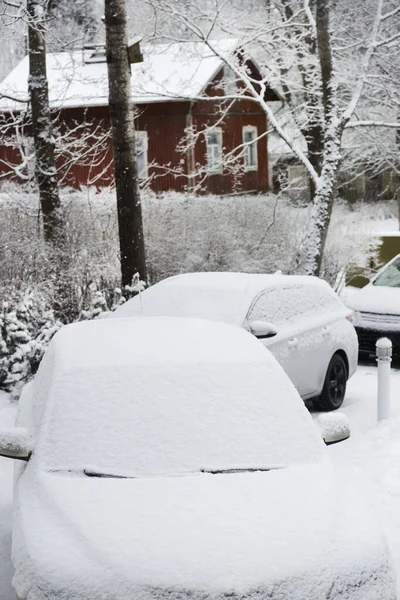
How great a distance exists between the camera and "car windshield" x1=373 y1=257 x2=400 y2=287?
1387 cm

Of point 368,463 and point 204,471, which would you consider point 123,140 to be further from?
point 204,471

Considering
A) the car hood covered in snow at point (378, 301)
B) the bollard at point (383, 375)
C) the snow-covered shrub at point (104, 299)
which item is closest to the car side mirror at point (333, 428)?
the bollard at point (383, 375)

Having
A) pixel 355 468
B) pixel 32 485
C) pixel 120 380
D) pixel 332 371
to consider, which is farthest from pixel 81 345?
pixel 332 371

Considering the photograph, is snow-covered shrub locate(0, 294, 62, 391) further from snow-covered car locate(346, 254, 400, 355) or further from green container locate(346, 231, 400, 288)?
green container locate(346, 231, 400, 288)

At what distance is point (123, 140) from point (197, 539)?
859 centimetres

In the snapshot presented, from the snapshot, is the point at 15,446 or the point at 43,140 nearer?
the point at 15,446

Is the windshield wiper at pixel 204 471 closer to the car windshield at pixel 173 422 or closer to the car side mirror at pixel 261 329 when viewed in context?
the car windshield at pixel 173 422

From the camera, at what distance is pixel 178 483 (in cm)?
423

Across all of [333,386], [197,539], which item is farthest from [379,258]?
[197,539]

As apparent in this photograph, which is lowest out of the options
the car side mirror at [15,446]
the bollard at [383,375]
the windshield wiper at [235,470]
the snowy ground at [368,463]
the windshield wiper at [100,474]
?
the snowy ground at [368,463]

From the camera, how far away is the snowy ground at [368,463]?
5.78 m

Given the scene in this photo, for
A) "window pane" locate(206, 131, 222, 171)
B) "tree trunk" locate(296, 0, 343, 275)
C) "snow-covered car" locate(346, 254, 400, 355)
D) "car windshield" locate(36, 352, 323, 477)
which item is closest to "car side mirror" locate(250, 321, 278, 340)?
"car windshield" locate(36, 352, 323, 477)

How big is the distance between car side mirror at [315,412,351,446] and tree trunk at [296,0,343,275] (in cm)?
1140

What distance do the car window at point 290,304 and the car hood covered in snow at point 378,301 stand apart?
2.43m
